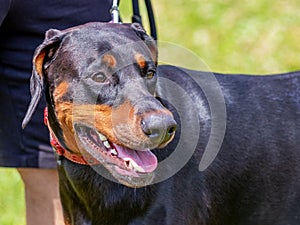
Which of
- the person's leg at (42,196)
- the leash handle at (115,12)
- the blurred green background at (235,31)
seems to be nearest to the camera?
the leash handle at (115,12)

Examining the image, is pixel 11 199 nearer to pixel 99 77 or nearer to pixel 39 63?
pixel 39 63

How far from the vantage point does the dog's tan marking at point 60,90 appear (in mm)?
3841

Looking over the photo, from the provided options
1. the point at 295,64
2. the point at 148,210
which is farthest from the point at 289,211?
the point at 295,64

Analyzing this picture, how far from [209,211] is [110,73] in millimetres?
872

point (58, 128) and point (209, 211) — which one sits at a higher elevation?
point (58, 128)

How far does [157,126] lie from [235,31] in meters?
5.11

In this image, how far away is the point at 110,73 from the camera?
3762 millimetres

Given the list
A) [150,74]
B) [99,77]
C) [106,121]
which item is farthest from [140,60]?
[106,121]

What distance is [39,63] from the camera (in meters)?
3.90

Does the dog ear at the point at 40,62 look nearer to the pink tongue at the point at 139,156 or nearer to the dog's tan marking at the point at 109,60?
the dog's tan marking at the point at 109,60

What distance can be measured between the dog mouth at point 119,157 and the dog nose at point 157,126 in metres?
0.12

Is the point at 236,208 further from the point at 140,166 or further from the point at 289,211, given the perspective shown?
the point at 140,166

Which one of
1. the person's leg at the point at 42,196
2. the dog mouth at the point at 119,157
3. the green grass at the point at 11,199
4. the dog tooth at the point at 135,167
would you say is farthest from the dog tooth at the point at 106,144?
the green grass at the point at 11,199

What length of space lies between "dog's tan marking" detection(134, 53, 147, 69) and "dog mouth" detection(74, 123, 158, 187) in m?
0.33
